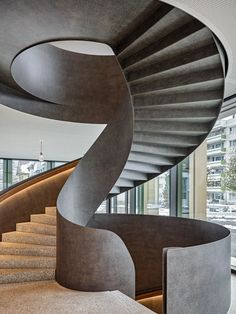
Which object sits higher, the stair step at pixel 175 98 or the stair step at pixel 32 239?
the stair step at pixel 175 98

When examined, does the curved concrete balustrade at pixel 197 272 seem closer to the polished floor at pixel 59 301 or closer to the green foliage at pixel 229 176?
the polished floor at pixel 59 301

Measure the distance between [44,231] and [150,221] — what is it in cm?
238

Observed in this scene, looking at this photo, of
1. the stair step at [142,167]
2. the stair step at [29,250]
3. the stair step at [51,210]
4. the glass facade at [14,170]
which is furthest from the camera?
the glass facade at [14,170]

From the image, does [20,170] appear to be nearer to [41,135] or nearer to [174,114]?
[41,135]

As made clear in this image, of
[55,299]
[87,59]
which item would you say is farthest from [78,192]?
[87,59]

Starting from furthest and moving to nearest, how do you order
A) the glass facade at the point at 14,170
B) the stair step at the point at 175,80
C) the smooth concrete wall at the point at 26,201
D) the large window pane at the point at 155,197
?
1. the glass facade at the point at 14,170
2. the large window pane at the point at 155,197
3. the smooth concrete wall at the point at 26,201
4. the stair step at the point at 175,80

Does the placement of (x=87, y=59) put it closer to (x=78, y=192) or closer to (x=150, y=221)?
(x=78, y=192)

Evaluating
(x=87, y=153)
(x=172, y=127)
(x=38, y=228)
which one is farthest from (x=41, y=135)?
(x=172, y=127)

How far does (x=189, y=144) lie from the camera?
19.2 feet

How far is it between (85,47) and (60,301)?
157 inches

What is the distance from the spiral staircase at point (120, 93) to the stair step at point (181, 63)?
0.5 inches

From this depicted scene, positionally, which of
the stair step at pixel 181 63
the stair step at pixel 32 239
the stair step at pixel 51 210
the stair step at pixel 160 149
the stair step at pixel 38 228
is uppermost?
the stair step at pixel 181 63

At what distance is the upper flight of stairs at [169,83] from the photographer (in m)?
3.71

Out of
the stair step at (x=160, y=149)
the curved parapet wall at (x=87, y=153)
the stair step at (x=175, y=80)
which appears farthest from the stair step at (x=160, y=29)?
the stair step at (x=160, y=149)
